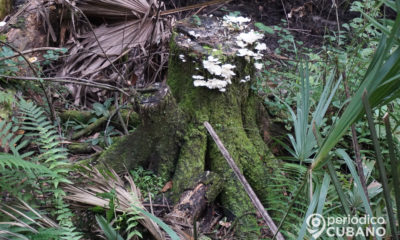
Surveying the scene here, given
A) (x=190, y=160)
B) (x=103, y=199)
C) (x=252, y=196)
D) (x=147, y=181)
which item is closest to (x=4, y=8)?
(x=147, y=181)

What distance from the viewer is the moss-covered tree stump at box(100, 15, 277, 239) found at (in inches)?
114

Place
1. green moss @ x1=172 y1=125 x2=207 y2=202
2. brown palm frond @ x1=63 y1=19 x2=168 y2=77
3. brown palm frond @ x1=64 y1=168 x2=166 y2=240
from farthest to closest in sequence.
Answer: brown palm frond @ x1=63 y1=19 x2=168 y2=77 < green moss @ x1=172 y1=125 x2=207 y2=202 < brown palm frond @ x1=64 y1=168 x2=166 y2=240

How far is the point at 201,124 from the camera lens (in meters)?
3.00

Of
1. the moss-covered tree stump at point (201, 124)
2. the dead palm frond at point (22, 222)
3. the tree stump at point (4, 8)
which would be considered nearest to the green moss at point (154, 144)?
the moss-covered tree stump at point (201, 124)

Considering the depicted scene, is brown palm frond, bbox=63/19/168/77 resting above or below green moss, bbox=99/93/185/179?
above

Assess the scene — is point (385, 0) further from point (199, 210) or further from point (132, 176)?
point (132, 176)

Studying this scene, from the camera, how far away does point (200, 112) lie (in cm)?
303

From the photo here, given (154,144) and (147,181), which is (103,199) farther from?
(154,144)

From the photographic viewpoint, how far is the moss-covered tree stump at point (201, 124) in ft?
9.47

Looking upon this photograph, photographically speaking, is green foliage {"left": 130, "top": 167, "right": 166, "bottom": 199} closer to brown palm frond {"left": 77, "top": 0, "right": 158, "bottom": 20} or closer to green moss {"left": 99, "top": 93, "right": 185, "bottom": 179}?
green moss {"left": 99, "top": 93, "right": 185, "bottom": 179}

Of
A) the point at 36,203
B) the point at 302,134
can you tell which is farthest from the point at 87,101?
the point at 302,134

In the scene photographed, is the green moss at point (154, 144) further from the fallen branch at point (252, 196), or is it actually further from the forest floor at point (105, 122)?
the fallen branch at point (252, 196)

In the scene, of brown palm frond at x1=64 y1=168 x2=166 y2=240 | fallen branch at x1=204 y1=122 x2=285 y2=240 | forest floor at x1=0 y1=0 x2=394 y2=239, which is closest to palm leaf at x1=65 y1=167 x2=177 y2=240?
brown palm frond at x1=64 y1=168 x2=166 y2=240

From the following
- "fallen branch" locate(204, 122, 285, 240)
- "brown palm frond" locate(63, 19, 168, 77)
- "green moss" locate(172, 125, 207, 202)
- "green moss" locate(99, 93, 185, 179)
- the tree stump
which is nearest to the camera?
"fallen branch" locate(204, 122, 285, 240)
